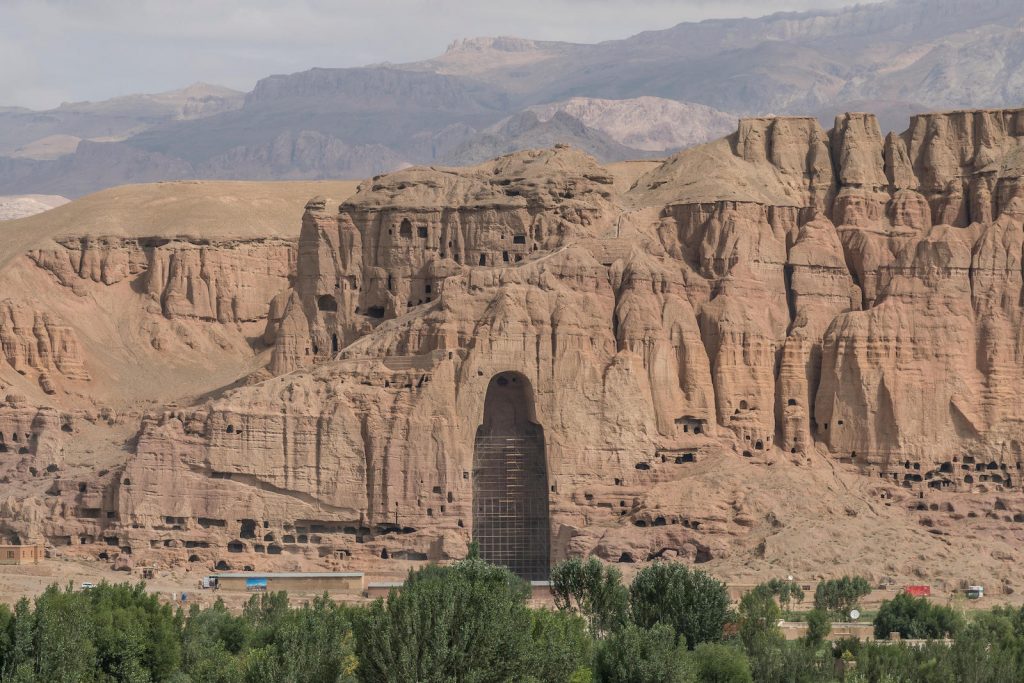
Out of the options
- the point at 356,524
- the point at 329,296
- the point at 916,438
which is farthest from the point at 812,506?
the point at 329,296

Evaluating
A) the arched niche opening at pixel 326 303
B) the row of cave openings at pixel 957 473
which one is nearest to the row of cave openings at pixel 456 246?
the arched niche opening at pixel 326 303

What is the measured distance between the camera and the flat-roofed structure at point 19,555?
4395 inches

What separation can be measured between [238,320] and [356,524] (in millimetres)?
36172

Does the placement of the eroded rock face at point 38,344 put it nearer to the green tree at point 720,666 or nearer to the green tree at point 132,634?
the green tree at point 132,634

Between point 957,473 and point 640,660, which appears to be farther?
point 957,473

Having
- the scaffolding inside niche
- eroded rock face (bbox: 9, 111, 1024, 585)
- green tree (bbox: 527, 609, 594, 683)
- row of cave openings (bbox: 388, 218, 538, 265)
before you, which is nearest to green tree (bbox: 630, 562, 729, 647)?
green tree (bbox: 527, 609, 594, 683)

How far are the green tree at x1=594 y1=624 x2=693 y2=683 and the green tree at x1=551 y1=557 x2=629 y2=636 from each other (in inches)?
494

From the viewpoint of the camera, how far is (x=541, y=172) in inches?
5162

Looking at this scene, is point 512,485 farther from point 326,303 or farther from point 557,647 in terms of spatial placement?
point 557,647

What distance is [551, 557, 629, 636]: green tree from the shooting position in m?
93.8

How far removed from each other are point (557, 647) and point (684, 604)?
2142cm

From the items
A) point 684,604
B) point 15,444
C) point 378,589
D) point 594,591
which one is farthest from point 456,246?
point 684,604

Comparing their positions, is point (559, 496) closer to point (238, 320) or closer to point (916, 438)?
point (916, 438)

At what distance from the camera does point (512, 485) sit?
11794 cm
